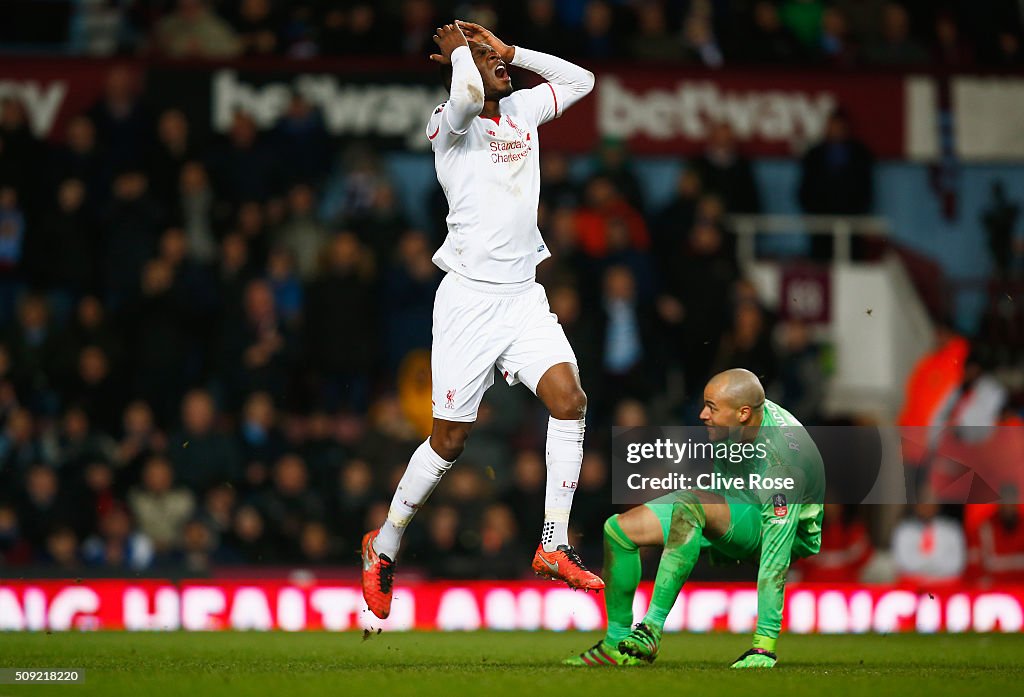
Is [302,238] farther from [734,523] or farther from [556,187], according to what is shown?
[734,523]

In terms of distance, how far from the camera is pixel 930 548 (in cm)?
A: 1393

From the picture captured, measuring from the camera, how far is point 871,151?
1670cm

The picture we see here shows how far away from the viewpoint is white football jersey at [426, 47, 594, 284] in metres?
8.91

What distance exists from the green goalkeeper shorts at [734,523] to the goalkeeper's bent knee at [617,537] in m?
0.18

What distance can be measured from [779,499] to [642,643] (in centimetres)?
101

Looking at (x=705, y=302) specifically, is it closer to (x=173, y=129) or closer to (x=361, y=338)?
(x=361, y=338)

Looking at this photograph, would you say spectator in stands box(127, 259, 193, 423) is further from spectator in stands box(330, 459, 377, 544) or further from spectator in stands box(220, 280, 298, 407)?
spectator in stands box(330, 459, 377, 544)

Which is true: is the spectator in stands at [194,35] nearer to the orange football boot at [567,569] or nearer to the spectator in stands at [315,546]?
the spectator in stands at [315,546]

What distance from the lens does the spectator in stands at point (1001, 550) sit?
46.0 feet

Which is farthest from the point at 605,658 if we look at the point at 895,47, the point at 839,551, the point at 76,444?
the point at 895,47

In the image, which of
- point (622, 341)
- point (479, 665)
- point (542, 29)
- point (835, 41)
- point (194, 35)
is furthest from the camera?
point (835, 41)

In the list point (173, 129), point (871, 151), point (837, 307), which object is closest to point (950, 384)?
point (837, 307)

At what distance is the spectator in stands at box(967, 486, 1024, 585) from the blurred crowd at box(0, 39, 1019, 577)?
5.92 feet

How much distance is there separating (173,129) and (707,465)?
26.6 ft
